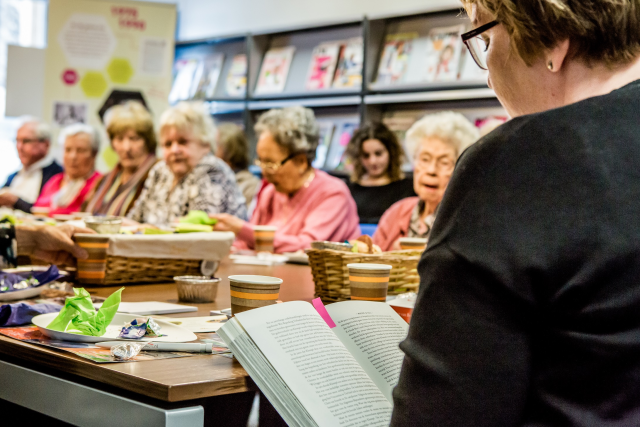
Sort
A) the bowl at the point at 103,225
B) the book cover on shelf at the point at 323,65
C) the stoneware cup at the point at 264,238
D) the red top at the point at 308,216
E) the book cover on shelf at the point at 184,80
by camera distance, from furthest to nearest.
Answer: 1. the book cover on shelf at the point at 184,80
2. the book cover on shelf at the point at 323,65
3. the red top at the point at 308,216
4. the stoneware cup at the point at 264,238
5. the bowl at the point at 103,225

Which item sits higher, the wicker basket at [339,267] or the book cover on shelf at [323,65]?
the book cover on shelf at [323,65]

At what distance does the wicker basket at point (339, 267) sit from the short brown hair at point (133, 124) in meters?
2.98

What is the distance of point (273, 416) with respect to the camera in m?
1.20

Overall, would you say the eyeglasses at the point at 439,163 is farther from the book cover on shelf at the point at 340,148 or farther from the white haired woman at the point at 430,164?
the book cover on shelf at the point at 340,148

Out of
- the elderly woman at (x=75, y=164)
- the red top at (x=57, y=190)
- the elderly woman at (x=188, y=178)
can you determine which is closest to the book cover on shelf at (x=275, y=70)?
the elderly woman at (x=75, y=164)

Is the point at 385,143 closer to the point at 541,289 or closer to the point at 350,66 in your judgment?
the point at 350,66

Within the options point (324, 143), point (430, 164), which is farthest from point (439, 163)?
point (324, 143)

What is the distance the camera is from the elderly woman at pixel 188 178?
132 inches

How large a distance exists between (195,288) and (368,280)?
41 centimetres

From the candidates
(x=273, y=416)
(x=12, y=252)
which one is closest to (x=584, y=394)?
(x=273, y=416)

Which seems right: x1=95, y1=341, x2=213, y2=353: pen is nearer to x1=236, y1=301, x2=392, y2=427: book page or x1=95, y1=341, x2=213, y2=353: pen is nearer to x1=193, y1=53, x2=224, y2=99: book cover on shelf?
x1=236, y1=301, x2=392, y2=427: book page

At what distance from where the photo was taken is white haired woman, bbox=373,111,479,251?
2809 mm

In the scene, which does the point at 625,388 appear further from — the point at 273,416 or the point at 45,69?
the point at 45,69

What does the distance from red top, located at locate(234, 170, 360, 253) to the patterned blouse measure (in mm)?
167
